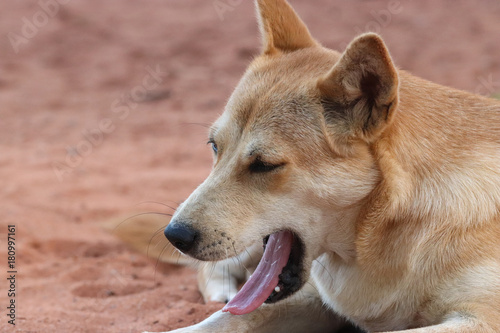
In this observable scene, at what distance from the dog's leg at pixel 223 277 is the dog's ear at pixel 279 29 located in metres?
1.32

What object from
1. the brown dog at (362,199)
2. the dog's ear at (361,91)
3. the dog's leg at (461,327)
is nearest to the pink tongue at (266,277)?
the brown dog at (362,199)

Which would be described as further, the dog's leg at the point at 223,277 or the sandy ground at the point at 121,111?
the sandy ground at the point at 121,111

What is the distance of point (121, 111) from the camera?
10.7 m

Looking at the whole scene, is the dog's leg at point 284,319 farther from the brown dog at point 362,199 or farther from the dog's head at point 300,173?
the dog's head at point 300,173

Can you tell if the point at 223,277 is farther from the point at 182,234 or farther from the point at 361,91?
the point at 361,91

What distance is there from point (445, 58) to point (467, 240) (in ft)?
29.4

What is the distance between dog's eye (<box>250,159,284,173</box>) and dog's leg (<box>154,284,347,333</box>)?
0.87 m

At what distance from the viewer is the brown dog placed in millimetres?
3160

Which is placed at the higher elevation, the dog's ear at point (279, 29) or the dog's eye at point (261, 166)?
the dog's ear at point (279, 29)

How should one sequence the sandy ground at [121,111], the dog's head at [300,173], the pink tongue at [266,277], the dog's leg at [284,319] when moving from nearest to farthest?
the dog's head at [300,173] → the pink tongue at [266,277] → the dog's leg at [284,319] → the sandy ground at [121,111]

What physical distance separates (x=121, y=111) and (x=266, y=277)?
25.1 ft

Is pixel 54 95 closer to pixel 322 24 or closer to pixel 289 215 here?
pixel 322 24

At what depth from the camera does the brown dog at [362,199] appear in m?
3.16

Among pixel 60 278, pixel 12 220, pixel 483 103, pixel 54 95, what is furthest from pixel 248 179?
pixel 54 95
